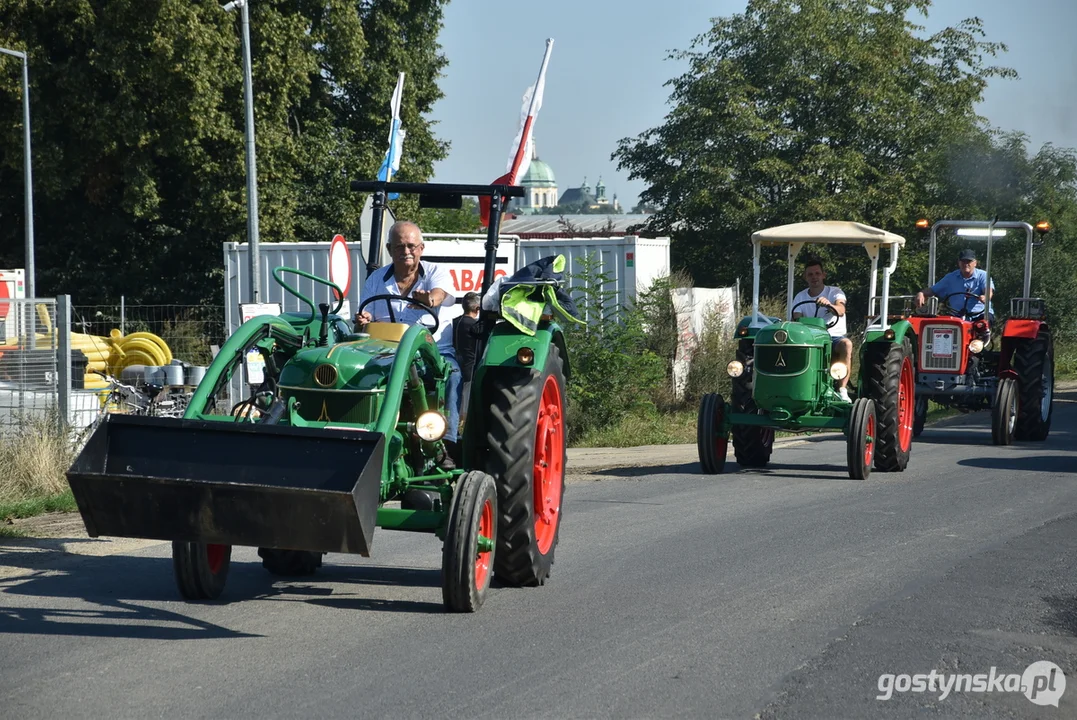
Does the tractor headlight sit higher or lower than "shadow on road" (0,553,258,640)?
higher

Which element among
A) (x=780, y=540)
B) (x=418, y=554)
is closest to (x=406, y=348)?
(x=418, y=554)

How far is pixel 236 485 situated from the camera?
589 centimetres

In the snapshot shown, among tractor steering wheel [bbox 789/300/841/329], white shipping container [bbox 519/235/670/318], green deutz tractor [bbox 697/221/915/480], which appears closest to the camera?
green deutz tractor [bbox 697/221/915/480]

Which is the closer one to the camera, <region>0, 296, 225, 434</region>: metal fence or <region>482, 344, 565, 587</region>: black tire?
<region>482, 344, 565, 587</region>: black tire

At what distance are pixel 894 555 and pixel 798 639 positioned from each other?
2.59 metres

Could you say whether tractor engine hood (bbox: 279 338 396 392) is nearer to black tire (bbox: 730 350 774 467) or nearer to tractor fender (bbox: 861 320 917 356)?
black tire (bbox: 730 350 774 467)

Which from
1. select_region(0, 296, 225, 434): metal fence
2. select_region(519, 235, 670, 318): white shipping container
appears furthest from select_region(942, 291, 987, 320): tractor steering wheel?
select_region(0, 296, 225, 434): metal fence

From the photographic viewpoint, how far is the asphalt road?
5.38 meters

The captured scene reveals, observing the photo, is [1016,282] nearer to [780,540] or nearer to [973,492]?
[973,492]

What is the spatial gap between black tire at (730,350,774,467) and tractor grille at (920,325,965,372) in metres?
3.83

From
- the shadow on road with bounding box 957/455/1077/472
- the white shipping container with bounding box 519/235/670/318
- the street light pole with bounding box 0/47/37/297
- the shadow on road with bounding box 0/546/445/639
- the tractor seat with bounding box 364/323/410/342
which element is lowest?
the shadow on road with bounding box 957/455/1077/472

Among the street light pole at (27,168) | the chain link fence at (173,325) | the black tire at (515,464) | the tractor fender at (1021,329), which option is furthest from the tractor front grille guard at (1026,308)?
the street light pole at (27,168)

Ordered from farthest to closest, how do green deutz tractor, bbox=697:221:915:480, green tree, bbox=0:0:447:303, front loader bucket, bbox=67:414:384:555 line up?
green tree, bbox=0:0:447:303 < green deutz tractor, bbox=697:221:915:480 < front loader bucket, bbox=67:414:384:555

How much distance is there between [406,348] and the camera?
6.57 meters
